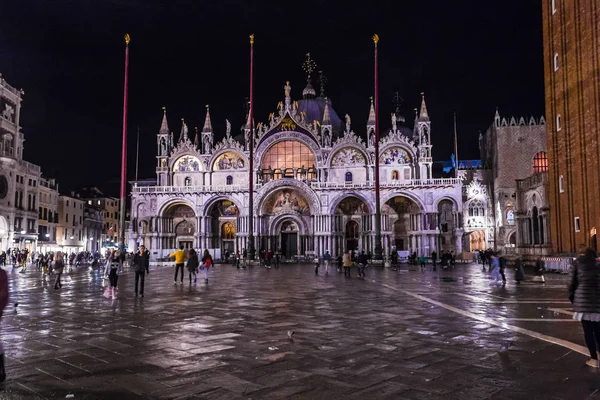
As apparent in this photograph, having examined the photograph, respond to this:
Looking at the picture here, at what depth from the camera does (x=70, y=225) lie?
69.9m

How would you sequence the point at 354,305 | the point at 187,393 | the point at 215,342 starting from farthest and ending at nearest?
the point at 354,305 < the point at 215,342 < the point at 187,393

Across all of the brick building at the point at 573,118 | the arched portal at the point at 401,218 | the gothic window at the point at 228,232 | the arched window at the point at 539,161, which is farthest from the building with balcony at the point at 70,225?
the arched window at the point at 539,161

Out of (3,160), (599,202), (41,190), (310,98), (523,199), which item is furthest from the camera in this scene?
(310,98)

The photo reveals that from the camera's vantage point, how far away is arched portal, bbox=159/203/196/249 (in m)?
58.7

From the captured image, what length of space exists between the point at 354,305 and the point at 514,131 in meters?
52.0

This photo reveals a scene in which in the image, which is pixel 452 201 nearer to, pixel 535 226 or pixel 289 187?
pixel 535 226

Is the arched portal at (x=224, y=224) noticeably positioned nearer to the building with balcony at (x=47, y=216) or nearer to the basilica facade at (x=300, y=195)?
the basilica facade at (x=300, y=195)

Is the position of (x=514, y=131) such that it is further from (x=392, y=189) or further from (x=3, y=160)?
(x=3, y=160)

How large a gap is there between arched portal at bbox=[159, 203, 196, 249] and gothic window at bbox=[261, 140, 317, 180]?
10.7 m

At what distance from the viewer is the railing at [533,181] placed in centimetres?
3547

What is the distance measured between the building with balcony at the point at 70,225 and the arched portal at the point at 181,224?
1964 centimetres

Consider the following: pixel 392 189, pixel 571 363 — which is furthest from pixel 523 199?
pixel 571 363

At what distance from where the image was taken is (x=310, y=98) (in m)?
72.1

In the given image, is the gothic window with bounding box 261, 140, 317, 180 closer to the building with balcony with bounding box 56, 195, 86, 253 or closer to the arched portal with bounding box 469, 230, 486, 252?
the arched portal with bounding box 469, 230, 486, 252
